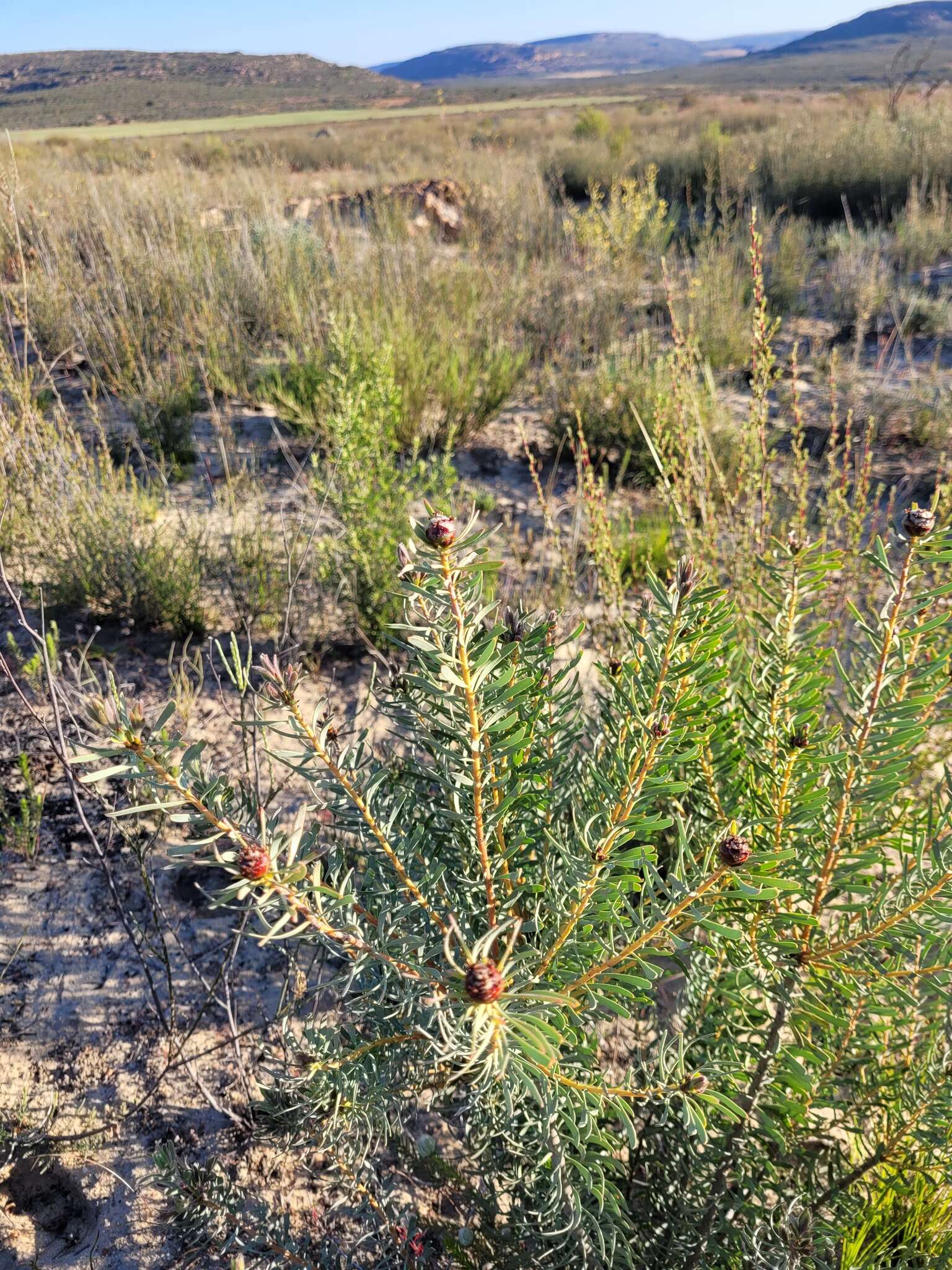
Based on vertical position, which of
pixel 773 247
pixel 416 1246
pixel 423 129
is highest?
pixel 423 129

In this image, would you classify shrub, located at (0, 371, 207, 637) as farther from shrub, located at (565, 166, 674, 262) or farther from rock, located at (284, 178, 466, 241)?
rock, located at (284, 178, 466, 241)

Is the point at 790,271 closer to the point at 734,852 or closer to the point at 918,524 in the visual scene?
the point at 918,524

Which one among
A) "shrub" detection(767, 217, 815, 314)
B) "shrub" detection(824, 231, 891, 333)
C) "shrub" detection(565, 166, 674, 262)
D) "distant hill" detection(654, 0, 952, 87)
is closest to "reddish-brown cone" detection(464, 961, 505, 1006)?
"shrub" detection(565, 166, 674, 262)

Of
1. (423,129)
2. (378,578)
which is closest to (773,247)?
(378,578)

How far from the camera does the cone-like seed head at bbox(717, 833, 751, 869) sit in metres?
0.56

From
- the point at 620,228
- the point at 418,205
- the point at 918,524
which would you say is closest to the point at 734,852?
the point at 918,524

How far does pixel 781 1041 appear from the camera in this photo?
1059 millimetres

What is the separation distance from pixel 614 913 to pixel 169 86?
69.1 m

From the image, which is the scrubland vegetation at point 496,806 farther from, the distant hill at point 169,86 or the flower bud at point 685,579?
the distant hill at point 169,86

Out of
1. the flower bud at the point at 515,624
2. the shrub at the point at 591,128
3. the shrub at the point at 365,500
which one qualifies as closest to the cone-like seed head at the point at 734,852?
the flower bud at the point at 515,624

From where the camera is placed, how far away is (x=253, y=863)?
55 cm

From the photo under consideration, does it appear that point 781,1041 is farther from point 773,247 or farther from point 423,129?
point 423,129

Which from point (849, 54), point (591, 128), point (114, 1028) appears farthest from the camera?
point (849, 54)

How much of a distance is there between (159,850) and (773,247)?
813 cm
